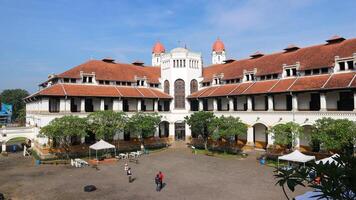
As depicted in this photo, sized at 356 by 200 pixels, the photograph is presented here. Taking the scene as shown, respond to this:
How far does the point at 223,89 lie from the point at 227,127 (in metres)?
7.90

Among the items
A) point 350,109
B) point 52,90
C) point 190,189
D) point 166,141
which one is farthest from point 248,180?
point 52,90

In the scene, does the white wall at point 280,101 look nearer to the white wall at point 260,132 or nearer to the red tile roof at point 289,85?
the red tile roof at point 289,85

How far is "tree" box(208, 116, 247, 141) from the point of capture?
115 ft

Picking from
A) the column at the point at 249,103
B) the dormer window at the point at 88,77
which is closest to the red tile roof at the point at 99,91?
the dormer window at the point at 88,77

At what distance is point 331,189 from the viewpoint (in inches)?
183

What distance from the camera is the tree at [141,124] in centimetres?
3830

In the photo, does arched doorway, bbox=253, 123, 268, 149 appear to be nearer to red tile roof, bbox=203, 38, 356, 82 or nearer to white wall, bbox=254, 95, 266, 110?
white wall, bbox=254, 95, 266, 110

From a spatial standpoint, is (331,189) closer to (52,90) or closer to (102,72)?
(52,90)

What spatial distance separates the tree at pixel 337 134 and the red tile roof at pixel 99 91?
81.3 feet

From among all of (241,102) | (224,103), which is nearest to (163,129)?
(224,103)

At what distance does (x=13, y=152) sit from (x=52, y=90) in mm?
11776

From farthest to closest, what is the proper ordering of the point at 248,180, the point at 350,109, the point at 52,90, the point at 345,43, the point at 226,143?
the point at 226,143
the point at 52,90
the point at 345,43
the point at 350,109
the point at 248,180

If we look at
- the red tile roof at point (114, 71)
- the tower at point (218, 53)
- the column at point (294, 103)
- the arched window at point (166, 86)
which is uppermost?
the tower at point (218, 53)

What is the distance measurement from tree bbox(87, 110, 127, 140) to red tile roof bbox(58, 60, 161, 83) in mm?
7792
